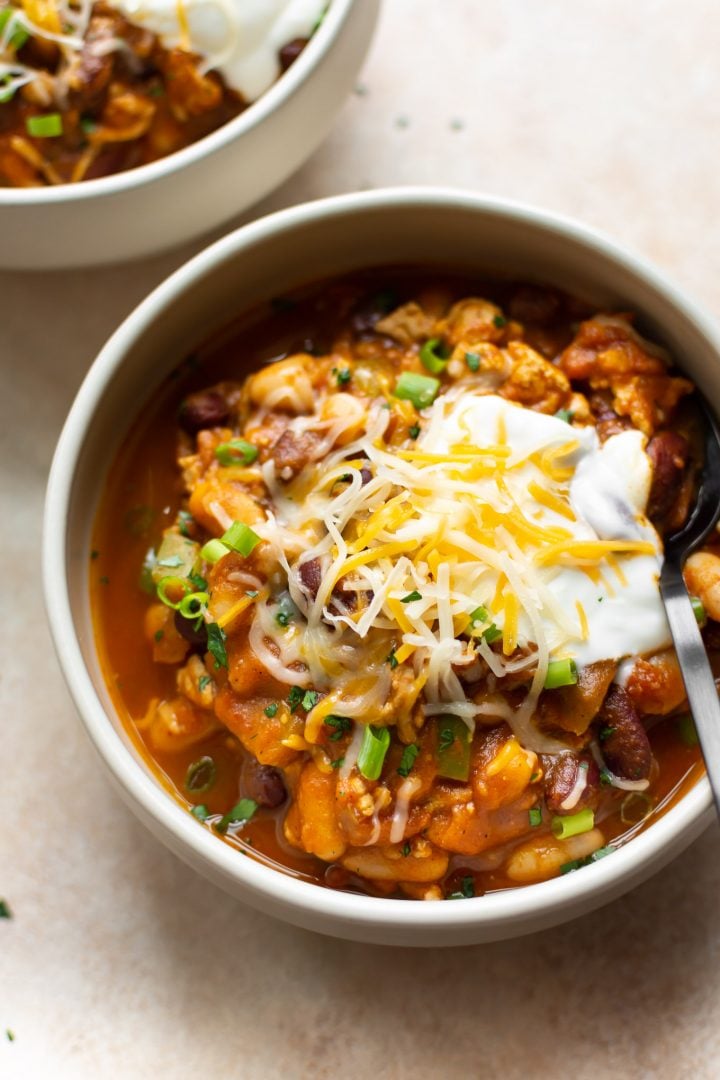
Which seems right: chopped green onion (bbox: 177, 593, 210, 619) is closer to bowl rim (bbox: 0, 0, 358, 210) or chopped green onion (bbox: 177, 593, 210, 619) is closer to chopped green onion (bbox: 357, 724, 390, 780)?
chopped green onion (bbox: 357, 724, 390, 780)

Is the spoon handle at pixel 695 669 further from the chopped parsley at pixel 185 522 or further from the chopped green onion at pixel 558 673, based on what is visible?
the chopped parsley at pixel 185 522

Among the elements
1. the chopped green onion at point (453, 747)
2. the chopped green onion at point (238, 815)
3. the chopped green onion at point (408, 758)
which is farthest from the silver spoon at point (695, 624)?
the chopped green onion at point (238, 815)

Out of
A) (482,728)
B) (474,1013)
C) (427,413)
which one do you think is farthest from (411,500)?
(474,1013)

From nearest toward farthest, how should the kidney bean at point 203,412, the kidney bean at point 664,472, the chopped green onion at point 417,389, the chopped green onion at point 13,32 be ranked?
the kidney bean at point 664,472 → the chopped green onion at point 417,389 → the kidney bean at point 203,412 → the chopped green onion at point 13,32

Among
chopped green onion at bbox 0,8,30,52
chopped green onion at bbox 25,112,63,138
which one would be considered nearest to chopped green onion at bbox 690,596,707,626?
chopped green onion at bbox 25,112,63,138

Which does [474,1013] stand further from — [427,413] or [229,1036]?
[427,413]

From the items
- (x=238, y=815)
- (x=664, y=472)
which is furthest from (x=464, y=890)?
(x=664, y=472)
